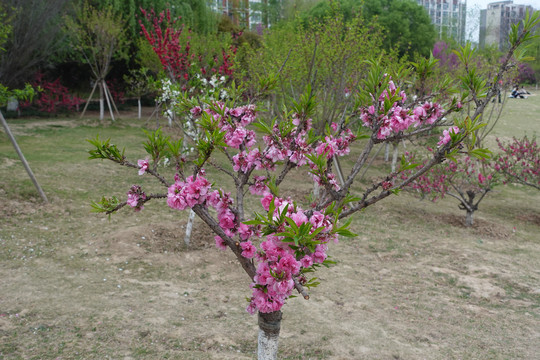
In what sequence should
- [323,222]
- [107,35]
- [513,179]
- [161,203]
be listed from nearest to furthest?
[323,222]
[161,203]
[513,179]
[107,35]

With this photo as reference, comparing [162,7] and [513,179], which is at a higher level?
[162,7]

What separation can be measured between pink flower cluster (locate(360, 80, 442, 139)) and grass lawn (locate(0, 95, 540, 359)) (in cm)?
227

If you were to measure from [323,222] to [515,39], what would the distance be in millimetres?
1874

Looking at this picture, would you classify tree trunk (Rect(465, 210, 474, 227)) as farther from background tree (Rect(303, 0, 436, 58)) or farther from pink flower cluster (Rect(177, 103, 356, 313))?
background tree (Rect(303, 0, 436, 58))

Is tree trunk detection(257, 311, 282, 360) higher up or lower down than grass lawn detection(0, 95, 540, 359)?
higher up

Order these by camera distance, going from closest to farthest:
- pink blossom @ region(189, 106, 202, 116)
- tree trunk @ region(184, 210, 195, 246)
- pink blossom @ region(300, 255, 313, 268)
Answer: pink blossom @ region(300, 255, 313, 268) → pink blossom @ region(189, 106, 202, 116) → tree trunk @ region(184, 210, 195, 246)

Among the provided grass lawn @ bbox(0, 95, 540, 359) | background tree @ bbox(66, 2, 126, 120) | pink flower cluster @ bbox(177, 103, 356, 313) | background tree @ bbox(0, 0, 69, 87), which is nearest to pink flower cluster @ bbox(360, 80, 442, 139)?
pink flower cluster @ bbox(177, 103, 356, 313)

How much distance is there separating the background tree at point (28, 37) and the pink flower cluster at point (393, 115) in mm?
15297

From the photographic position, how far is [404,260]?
7.20 metres

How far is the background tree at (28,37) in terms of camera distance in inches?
619

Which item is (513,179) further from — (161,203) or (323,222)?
(323,222)

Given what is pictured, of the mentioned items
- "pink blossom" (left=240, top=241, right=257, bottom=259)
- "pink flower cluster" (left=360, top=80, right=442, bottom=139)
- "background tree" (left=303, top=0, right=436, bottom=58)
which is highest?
"background tree" (left=303, top=0, right=436, bottom=58)

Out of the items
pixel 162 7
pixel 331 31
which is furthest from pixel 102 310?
pixel 162 7

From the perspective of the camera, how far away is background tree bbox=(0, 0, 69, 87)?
51.6 ft
